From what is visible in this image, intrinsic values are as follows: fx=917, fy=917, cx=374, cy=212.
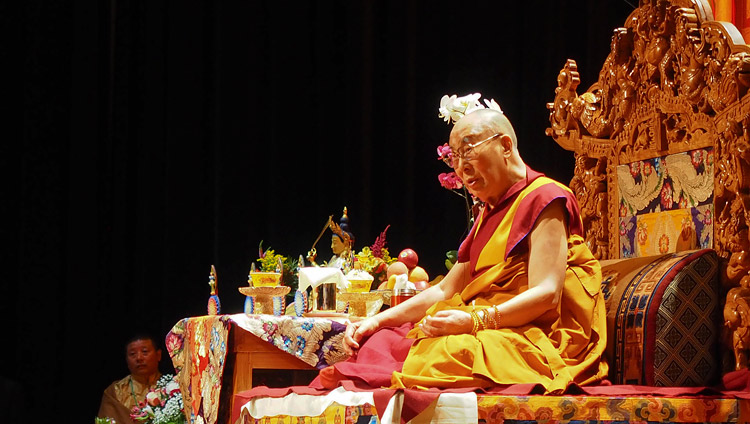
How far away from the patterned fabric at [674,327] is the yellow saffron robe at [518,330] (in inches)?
3.0

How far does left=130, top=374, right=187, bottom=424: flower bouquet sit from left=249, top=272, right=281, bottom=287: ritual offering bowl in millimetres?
1062

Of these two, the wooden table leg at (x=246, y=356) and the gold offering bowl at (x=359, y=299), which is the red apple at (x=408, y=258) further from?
the wooden table leg at (x=246, y=356)

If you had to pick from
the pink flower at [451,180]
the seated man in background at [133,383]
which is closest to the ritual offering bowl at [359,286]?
the pink flower at [451,180]

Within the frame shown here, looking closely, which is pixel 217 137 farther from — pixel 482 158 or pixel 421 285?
pixel 482 158

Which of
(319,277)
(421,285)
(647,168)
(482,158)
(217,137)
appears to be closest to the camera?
(482,158)

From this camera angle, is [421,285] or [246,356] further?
[421,285]

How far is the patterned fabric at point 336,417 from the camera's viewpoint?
6.24 ft

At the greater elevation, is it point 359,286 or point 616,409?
point 359,286

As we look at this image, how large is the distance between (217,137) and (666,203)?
7.97ft

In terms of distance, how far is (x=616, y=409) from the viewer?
186 cm

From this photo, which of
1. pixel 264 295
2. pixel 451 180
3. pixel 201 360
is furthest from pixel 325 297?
pixel 451 180

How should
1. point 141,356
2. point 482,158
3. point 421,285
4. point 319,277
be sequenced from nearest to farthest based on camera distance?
point 482,158 → point 319,277 → point 421,285 → point 141,356

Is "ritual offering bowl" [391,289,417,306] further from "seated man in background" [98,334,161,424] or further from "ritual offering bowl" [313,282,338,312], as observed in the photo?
"seated man in background" [98,334,161,424]

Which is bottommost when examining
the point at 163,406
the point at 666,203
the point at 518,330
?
the point at 163,406
